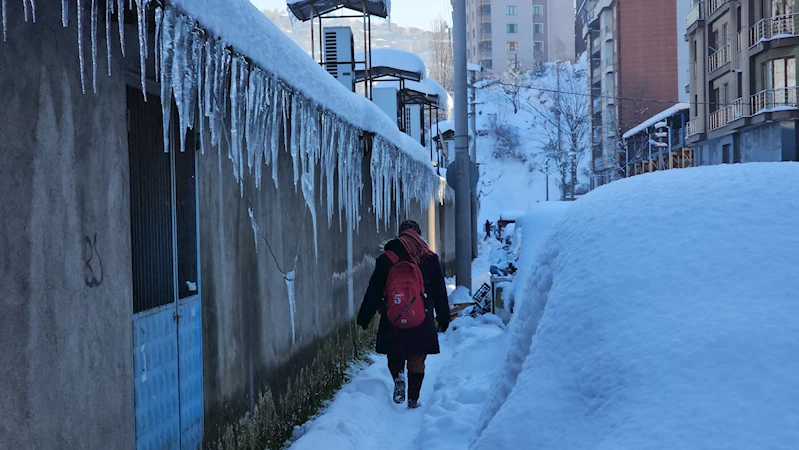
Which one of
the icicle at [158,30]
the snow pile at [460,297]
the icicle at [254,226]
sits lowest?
the snow pile at [460,297]

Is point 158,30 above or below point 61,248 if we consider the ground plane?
above

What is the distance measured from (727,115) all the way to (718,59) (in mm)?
3146

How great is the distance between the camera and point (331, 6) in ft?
41.6

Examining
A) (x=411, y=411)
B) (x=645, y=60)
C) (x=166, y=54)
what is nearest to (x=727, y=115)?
(x=645, y=60)

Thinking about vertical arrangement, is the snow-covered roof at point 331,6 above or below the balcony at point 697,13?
below

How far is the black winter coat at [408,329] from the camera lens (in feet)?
19.8

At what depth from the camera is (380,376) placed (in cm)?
722

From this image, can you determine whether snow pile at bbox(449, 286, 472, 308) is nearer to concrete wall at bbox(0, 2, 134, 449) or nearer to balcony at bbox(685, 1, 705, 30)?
concrete wall at bbox(0, 2, 134, 449)

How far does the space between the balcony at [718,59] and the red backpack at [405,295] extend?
97.0ft

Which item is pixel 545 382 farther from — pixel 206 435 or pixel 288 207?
pixel 288 207

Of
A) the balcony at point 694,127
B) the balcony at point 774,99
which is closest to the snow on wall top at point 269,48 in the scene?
the balcony at point 774,99

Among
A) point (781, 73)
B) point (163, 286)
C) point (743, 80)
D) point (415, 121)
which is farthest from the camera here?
point (743, 80)

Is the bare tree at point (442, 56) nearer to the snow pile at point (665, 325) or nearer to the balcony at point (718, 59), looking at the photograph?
the balcony at point (718, 59)

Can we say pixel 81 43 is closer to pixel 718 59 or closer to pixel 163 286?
pixel 163 286
